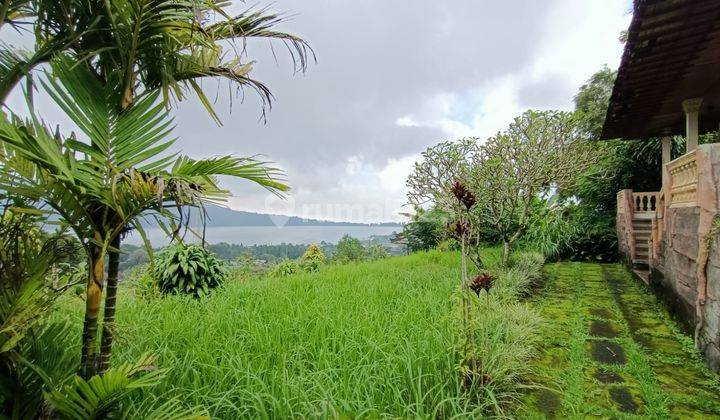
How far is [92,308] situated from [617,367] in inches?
126

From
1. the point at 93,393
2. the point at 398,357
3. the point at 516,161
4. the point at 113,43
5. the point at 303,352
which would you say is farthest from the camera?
the point at 516,161

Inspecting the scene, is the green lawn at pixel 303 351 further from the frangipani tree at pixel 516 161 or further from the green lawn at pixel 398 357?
the frangipani tree at pixel 516 161

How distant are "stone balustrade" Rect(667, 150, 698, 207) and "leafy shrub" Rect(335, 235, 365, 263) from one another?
6.77 meters

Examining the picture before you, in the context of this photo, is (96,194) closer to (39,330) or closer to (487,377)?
(39,330)

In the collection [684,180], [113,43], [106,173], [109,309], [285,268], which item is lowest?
[285,268]

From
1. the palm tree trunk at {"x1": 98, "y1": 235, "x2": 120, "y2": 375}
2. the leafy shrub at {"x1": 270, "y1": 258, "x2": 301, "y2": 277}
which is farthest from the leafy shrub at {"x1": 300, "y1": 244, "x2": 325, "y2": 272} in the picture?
the palm tree trunk at {"x1": 98, "y1": 235, "x2": 120, "y2": 375}

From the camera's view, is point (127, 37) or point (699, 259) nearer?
point (127, 37)

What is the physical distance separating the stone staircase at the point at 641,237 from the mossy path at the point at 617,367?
216cm

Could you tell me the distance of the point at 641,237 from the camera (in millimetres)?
6449

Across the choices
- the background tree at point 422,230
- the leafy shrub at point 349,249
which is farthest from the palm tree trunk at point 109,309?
the background tree at point 422,230

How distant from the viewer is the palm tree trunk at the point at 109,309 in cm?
162

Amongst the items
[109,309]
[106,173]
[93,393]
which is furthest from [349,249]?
[93,393]

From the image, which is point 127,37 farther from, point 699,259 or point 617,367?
point 699,259

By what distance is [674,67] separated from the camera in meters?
3.89
